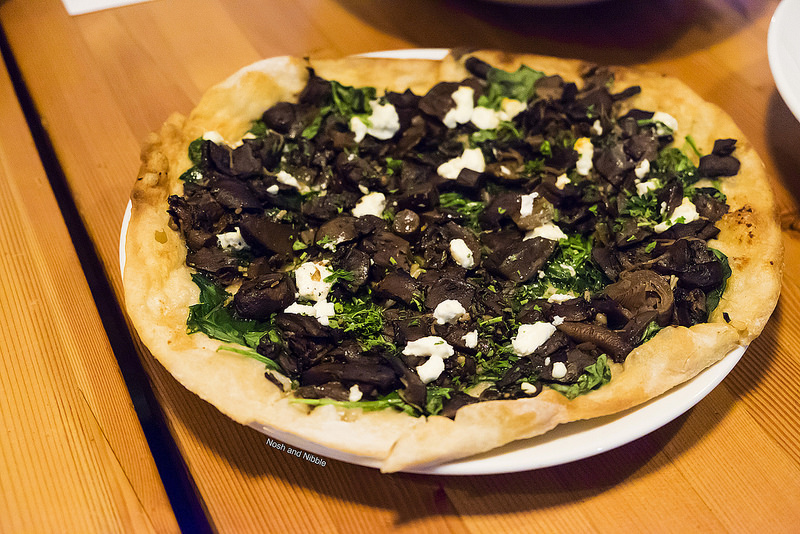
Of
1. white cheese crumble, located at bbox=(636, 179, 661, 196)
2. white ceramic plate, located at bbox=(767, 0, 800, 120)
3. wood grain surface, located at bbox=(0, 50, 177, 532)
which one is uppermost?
white ceramic plate, located at bbox=(767, 0, 800, 120)

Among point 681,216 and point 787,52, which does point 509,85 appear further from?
point 787,52

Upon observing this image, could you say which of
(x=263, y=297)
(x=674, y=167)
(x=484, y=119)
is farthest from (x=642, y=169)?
(x=263, y=297)

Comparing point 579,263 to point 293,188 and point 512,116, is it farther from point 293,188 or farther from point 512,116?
point 293,188

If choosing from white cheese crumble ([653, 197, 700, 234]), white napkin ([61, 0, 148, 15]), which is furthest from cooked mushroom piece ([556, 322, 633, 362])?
white napkin ([61, 0, 148, 15])

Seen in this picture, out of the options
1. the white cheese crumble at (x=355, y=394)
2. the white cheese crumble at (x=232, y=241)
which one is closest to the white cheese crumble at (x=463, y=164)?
the white cheese crumble at (x=232, y=241)

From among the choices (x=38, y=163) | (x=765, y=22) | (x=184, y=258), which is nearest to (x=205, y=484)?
(x=184, y=258)

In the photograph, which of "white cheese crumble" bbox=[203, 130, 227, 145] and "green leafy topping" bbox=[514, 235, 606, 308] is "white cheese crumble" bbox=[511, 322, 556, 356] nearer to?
"green leafy topping" bbox=[514, 235, 606, 308]
